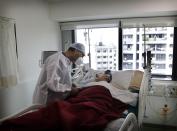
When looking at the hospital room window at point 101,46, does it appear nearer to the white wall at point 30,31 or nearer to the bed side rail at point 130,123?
the white wall at point 30,31

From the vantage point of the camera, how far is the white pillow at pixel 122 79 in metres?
2.46

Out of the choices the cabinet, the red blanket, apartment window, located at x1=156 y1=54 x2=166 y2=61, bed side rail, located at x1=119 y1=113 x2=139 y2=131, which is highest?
apartment window, located at x1=156 y1=54 x2=166 y2=61

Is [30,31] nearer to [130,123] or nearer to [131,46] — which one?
[131,46]

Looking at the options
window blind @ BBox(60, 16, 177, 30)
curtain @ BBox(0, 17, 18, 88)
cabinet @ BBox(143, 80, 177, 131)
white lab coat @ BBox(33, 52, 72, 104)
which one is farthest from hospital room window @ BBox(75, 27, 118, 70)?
white lab coat @ BBox(33, 52, 72, 104)

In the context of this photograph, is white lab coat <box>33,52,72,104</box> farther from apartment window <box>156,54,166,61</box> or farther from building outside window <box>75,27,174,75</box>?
apartment window <box>156,54,166,61</box>

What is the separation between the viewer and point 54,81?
189 centimetres

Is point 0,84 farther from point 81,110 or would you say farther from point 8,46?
point 81,110

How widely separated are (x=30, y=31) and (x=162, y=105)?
2166 millimetres

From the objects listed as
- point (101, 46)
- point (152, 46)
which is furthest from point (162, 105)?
point (101, 46)

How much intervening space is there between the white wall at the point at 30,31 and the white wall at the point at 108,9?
0.76 feet

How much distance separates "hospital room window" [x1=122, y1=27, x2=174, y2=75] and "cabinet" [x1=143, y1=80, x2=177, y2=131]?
294 millimetres

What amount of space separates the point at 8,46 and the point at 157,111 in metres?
2.25

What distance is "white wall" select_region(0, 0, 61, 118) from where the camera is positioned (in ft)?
8.00

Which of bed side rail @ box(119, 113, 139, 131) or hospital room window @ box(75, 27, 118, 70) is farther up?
hospital room window @ box(75, 27, 118, 70)
